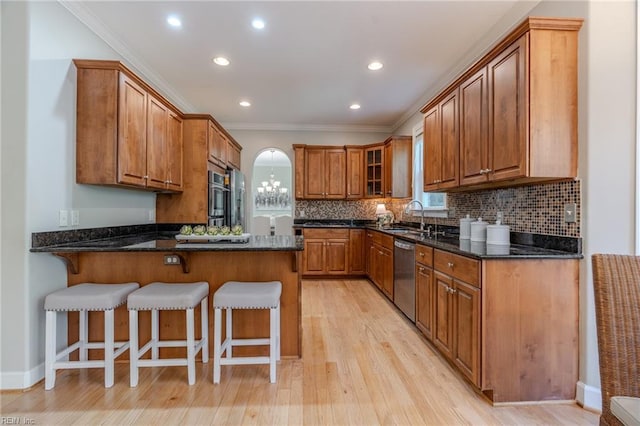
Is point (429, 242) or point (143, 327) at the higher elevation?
point (429, 242)

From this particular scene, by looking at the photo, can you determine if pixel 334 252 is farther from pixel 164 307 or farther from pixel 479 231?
pixel 164 307

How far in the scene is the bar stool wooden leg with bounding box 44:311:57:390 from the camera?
6.77 feet

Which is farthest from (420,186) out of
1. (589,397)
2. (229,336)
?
(229,336)

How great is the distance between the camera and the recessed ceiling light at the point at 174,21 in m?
2.67

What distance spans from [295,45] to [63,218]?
2.41m

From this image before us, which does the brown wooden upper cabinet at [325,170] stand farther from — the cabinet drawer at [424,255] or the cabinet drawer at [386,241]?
the cabinet drawer at [424,255]

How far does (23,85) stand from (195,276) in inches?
65.6

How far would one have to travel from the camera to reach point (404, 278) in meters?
3.42

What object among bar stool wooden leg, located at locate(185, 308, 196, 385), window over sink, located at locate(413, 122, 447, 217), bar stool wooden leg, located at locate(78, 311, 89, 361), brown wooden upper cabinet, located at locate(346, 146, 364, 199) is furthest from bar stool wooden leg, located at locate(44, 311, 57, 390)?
brown wooden upper cabinet, located at locate(346, 146, 364, 199)

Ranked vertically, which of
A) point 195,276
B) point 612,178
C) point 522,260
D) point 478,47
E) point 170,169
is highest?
point 478,47

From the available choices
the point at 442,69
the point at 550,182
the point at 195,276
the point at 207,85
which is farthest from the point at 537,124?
the point at 207,85

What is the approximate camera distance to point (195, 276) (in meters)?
2.54

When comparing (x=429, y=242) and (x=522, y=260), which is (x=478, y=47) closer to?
(x=429, y=242)

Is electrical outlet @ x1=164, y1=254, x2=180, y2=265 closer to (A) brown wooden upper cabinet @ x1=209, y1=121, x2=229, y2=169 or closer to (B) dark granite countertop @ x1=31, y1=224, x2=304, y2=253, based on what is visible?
(B) dark granite countertop @ x1=31, y1=224, x2=304, y2=253
